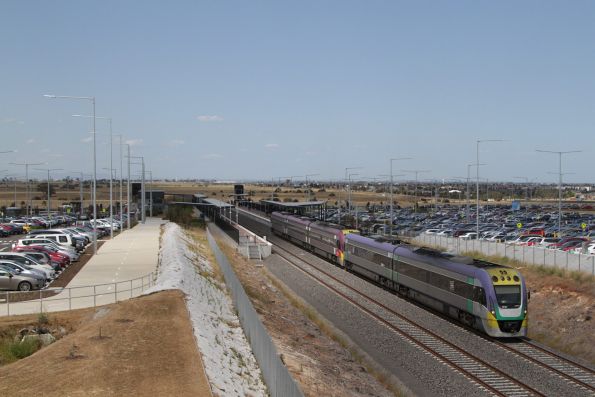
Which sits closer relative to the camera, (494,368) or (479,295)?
(494,368)

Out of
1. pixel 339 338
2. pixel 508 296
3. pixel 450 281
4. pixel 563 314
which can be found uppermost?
pixel 450 281

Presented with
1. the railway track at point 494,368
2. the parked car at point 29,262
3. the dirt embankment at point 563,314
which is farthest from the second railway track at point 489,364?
the parked car at point 29,262

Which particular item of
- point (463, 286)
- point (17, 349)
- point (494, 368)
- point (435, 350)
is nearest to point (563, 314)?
point (463, 286)

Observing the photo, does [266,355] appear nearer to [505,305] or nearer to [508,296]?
[505,305]

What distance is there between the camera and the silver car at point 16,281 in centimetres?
3219

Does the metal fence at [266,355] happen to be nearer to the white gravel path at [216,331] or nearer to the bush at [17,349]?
the white gravel path at [216,331]

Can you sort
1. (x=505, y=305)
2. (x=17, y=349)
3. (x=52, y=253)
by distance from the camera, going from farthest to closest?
(x=52, y=253) → (x=505, y=305) → (x=17, y=349)

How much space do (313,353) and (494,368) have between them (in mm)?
6982

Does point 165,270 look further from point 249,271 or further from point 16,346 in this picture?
point 249,271

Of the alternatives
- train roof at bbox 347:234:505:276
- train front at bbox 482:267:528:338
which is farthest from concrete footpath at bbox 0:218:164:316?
train front at bbox 482:267:528:338

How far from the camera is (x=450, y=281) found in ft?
106

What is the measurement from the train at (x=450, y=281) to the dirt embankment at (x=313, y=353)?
5.91m

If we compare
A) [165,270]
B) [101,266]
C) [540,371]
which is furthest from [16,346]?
[101,266]

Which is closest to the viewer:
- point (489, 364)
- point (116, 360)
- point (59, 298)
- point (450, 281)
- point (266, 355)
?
point (116, 360)
